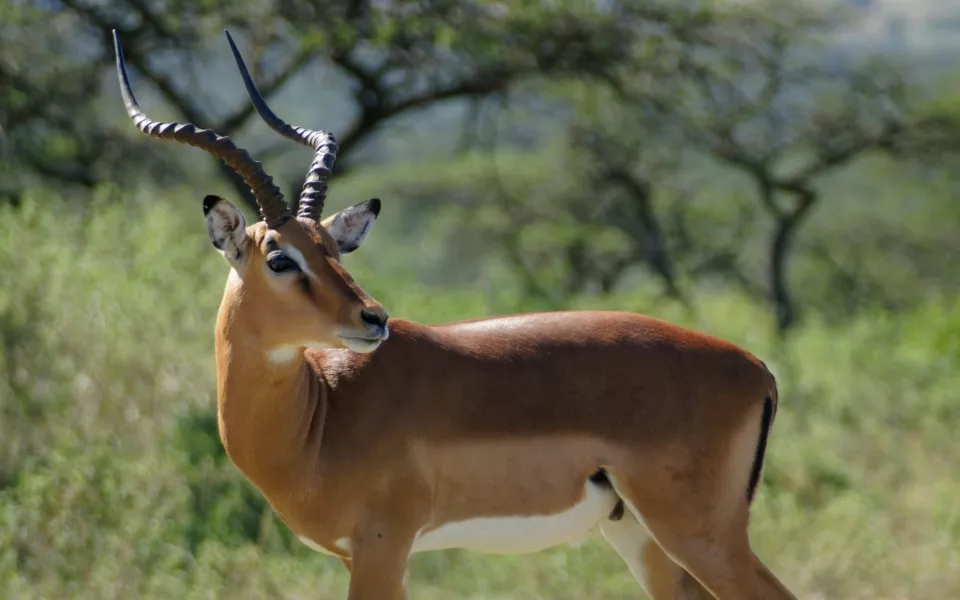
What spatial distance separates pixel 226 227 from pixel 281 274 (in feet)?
0.71

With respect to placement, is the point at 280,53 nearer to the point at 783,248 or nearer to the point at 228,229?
the point at 783,248

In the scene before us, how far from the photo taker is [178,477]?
693 centimetres

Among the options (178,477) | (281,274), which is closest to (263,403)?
(281,274)

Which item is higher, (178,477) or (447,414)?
(447,414)

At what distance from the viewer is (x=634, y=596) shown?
21.3ft

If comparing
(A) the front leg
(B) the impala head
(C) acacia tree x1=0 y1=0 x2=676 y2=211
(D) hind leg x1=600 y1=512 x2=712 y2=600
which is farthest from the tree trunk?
(B) the impala head

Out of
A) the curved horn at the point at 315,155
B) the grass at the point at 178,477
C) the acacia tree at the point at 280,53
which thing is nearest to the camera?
the curved horn at the point at 315,155

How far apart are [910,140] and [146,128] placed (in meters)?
15.4

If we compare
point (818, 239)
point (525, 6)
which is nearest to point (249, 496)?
point (525, 6)

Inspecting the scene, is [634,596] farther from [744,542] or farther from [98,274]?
[98,274]

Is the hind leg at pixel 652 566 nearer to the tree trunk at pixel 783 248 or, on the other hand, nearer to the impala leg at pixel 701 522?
the impala leg at pixel 701 522

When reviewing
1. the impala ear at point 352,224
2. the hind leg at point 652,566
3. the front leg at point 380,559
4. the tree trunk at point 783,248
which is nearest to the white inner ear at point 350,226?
the impala ear at point 352,224

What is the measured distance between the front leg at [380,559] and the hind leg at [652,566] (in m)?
0.97

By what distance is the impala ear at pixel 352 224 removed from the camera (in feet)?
14.3
